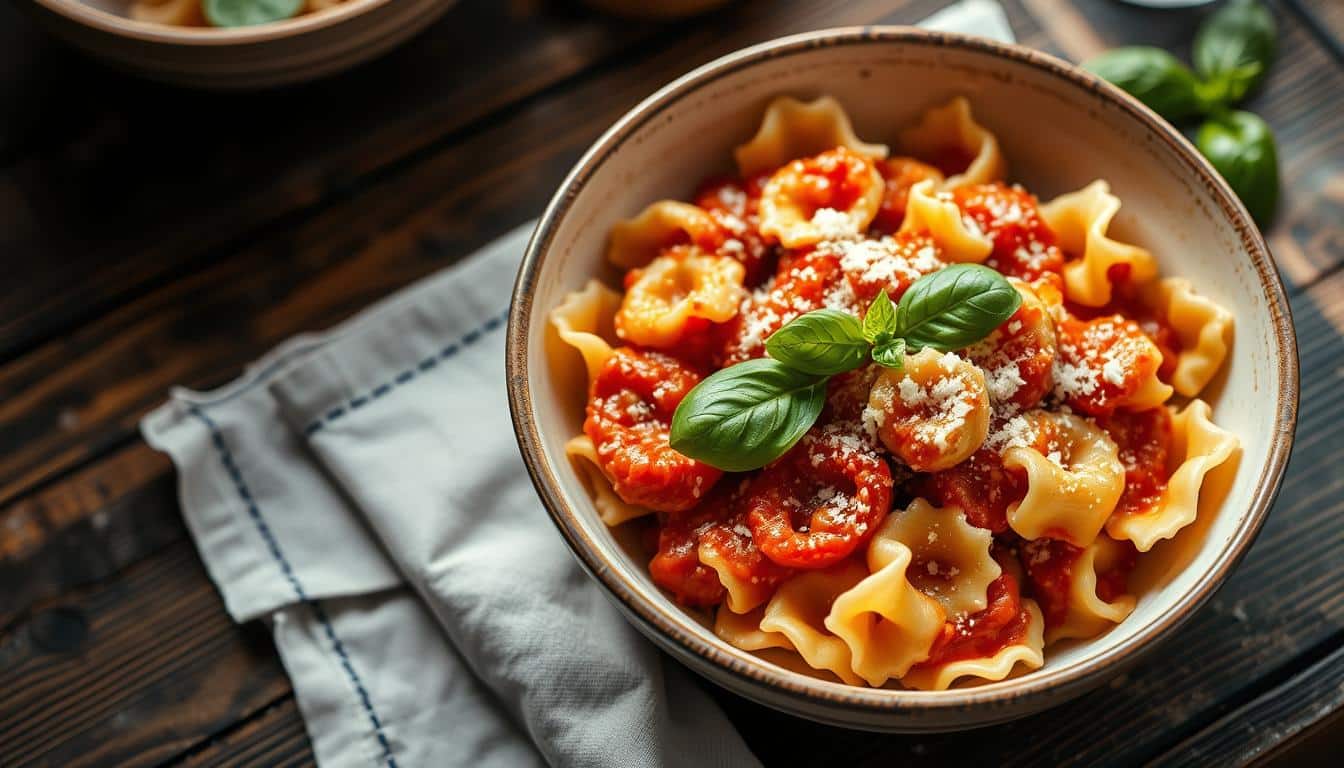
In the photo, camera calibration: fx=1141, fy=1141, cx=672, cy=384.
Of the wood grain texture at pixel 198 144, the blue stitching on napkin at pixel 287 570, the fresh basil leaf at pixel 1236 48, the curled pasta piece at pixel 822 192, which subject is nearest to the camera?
the curled pasta piece at pixel 822 192

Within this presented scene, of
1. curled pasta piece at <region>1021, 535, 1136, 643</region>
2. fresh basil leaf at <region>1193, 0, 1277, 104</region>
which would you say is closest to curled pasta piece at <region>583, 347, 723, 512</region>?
curled pasta piece at <region>1021, 535, 1136, 643</region>

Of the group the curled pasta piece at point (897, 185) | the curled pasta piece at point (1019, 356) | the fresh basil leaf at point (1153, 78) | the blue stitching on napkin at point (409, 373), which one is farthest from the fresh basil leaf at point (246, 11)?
the fresh basil leaf at point (1153, 78)

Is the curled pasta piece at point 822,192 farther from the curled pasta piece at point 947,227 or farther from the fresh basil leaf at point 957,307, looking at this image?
the fresh basil leaf at point 957,307

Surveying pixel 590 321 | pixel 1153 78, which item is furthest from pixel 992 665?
pixel 1153 78

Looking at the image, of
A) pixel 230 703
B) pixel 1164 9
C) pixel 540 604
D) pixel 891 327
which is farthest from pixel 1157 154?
pixel 230 703

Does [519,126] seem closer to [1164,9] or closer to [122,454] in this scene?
[122,454]

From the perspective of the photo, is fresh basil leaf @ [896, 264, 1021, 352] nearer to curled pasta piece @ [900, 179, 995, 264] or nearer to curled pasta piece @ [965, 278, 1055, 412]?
curled pasta piece @ [965, 278, 1055, 412]
